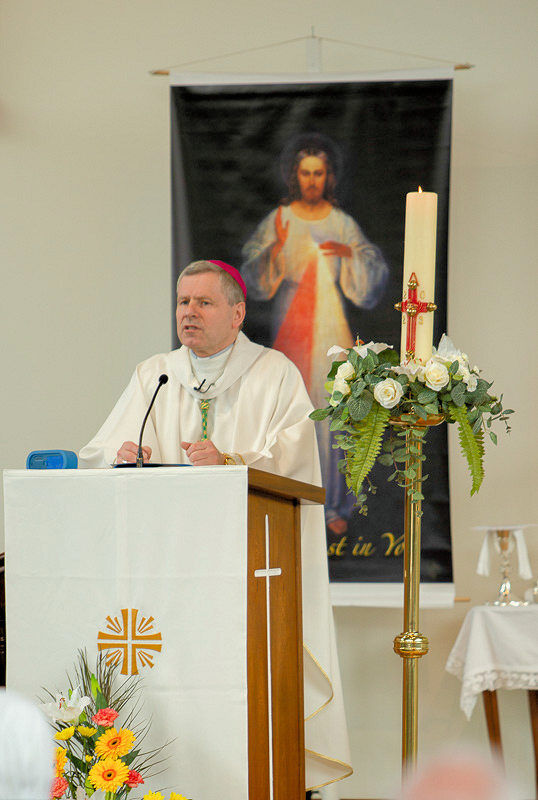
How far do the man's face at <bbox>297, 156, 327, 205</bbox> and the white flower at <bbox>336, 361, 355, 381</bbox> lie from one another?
6.91 feet

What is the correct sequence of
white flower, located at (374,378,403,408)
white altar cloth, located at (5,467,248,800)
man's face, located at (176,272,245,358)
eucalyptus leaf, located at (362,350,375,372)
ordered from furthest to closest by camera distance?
man's face, located at (176,272,245,358), eucalyptus leaf, located at (362,350,375,372), white flower, located at (374,378,403,408), white altar cloth, located at (5,467,248,800)

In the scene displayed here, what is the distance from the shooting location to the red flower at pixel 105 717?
85.1 inches

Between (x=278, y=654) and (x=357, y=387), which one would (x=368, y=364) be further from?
(x=278, y=654)

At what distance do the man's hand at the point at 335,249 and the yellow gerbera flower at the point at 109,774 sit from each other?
2989 millimetres

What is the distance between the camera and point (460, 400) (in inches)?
102

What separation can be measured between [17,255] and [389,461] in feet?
9.63

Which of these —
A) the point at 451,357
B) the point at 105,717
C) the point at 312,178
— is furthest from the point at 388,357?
the point at 312,178

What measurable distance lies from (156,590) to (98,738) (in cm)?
37

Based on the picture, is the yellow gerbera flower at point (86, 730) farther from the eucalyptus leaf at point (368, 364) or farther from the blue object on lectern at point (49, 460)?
the eucalyptus leaf at point (368, 364)

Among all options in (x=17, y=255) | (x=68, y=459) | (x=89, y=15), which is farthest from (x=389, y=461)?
(x=89, y=15)

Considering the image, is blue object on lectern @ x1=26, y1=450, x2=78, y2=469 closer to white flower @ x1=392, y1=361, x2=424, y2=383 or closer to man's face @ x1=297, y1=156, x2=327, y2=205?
white flower @ x1=392, y1=361, x2=424, y2=383

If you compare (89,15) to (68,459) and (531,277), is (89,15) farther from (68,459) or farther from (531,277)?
(68,459)

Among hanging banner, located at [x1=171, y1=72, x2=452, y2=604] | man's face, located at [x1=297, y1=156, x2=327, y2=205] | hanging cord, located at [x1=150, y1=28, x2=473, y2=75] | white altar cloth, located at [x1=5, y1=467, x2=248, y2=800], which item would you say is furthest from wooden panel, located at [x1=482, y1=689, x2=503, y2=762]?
hanging cord, located at [x1=150, y1=28, x2=473, y2=75]

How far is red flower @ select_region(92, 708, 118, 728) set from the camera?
2162 millimetres
